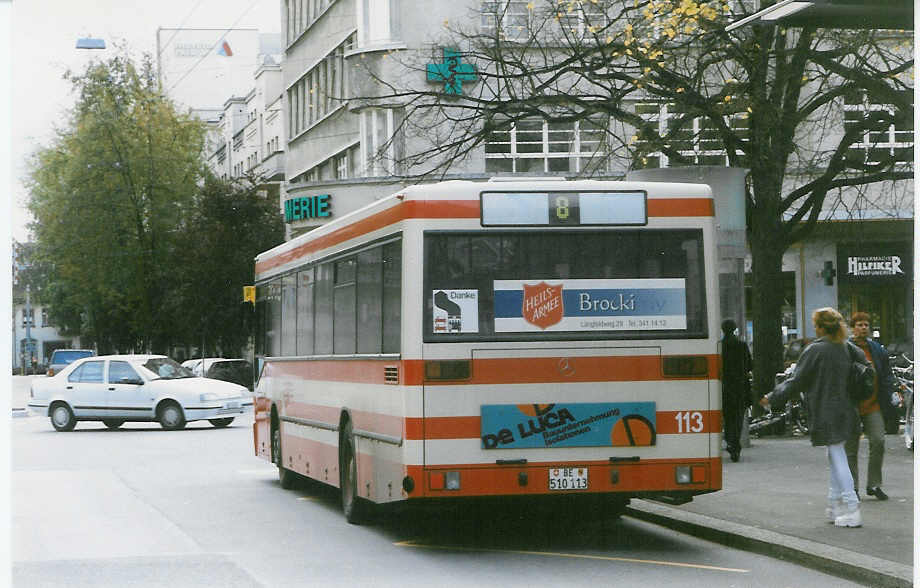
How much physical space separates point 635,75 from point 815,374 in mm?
10178

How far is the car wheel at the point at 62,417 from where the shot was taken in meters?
31.1

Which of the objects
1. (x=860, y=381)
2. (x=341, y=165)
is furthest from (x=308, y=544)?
(x=341, y=165)

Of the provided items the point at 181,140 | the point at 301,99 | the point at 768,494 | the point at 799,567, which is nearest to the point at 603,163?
the point at 768,494

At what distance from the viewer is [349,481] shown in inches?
526

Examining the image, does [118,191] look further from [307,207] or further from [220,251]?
[307,207]

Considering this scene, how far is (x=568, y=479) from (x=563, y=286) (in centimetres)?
143

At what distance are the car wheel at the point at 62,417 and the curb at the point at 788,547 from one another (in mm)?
19860

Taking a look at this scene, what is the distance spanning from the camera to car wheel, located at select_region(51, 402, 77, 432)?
102ft

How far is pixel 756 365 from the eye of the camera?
23.2m

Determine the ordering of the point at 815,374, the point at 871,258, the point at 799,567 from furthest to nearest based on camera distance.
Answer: the point at 871,258 → the point at 815,374 → the point at 799,567

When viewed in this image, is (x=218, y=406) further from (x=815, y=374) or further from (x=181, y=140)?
(x=181, y=140)

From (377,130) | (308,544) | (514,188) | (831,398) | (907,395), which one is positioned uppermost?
(377,130)

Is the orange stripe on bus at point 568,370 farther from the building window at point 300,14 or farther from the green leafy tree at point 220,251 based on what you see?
the green leafy tree at point 220,251

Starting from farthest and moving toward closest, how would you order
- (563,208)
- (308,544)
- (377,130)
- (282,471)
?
→ 1. (377,130)
2. (282,471)
3. (308,544)
4. (563,208)
